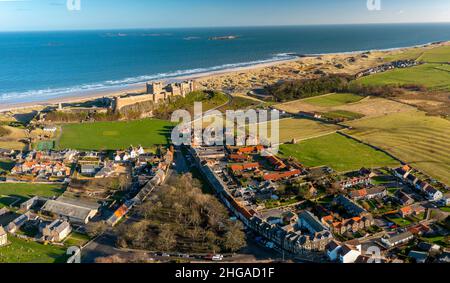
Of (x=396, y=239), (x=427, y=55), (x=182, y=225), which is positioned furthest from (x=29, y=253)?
(x=427, y=55)

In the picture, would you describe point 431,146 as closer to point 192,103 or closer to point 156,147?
point 156,147

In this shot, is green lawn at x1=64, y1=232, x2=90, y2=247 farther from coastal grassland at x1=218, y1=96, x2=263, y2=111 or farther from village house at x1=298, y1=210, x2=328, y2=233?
coastal grassland at x1=218, y1=96, x2=263, y2=111

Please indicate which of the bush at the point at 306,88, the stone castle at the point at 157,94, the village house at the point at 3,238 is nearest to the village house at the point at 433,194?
the village house at the point at 3,238

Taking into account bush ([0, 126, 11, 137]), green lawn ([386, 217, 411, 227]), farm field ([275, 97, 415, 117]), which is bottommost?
green lawn ([386, 217, 411, 227])

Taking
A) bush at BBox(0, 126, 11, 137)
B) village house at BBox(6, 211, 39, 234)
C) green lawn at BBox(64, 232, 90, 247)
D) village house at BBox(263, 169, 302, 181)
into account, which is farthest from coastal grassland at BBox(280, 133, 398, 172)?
bush at BBox(0, 126, 11, 137)
